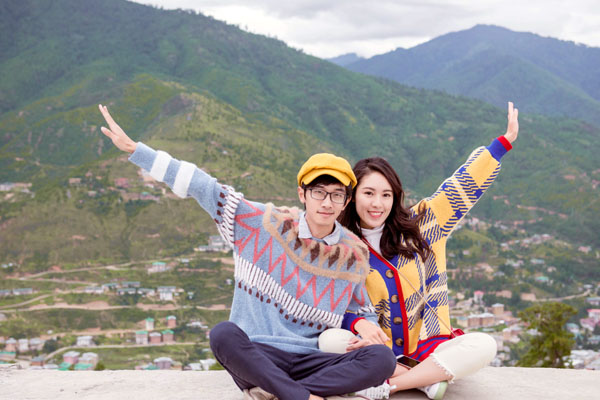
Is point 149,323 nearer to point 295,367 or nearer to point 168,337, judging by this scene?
point 168,337

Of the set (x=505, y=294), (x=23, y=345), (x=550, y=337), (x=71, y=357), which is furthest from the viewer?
(x=505, y=294)

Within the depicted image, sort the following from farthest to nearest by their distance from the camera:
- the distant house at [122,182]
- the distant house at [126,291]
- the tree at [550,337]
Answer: the distant house at [122,182] → the distant house at [126,291] → the tree at [550,337]

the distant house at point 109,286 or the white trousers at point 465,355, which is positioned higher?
the white trousers at point 465,355

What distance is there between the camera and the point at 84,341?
30141 mm

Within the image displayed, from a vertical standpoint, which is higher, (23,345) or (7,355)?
(7,355)

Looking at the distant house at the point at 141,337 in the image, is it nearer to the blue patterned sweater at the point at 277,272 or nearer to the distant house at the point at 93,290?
the distant house at the point at 93,290

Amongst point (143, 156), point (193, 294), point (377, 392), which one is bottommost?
point (193, 294)

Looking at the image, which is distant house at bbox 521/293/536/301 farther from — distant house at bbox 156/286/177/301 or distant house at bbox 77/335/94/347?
distant house at bbox 77/335/94/347

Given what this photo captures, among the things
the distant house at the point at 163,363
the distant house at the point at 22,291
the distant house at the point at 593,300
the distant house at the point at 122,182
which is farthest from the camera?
the distant house at the point at 122,182

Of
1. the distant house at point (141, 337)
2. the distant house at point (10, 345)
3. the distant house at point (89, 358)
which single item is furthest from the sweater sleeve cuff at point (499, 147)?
the distant house at point (10, 345)

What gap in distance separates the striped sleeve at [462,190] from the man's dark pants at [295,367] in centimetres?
85

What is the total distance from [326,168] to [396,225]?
0.60 meters

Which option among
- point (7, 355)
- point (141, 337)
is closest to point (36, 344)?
point (7, 355)

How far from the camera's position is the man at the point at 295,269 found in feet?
8.20
